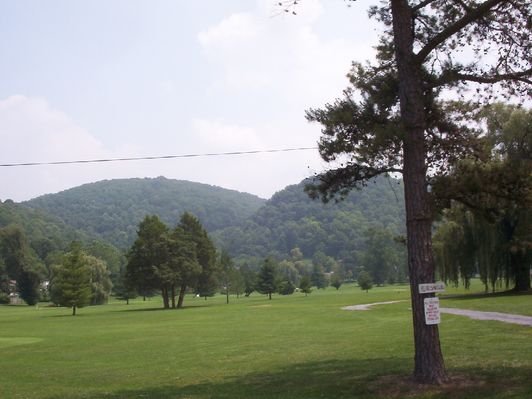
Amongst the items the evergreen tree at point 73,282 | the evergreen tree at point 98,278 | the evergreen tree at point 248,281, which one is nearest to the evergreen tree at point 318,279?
the evergreen tree at point 248,281

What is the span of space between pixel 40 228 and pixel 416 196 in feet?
596

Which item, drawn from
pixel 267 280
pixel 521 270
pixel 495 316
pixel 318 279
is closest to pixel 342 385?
pixel 495 316

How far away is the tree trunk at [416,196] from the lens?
33.1ft

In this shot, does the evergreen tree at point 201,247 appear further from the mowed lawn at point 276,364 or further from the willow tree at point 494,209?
the mowed lawn at point 276,364

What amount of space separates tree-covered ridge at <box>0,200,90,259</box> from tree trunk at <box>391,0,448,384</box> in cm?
15768

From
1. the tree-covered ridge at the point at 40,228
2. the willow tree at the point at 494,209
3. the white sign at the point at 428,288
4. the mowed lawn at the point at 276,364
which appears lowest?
the mowed lawn at the point at 276,364

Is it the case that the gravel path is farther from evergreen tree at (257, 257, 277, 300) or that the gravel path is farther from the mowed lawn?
evergreen tree at (257, 257, 277, 300)

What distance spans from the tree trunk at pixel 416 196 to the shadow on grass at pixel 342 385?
0.54 m

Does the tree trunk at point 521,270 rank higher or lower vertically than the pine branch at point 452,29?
lower

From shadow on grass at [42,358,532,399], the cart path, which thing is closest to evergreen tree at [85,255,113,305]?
the cart path

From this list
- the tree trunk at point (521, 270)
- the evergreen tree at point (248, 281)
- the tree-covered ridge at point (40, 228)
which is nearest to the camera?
the tree trunk at point (521, 270)

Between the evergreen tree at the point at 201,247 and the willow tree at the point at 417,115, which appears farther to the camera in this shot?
the evergreen tree at the point at 201,247

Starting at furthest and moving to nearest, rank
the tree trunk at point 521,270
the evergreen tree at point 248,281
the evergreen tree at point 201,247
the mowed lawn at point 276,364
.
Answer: the evergreen tree at point 248,281 < the evergreen tree at point 201,247 < the tree trunk at point 521,270 < the mowed lawn at point 276,364

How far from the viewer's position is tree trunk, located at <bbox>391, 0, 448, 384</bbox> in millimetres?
10078
